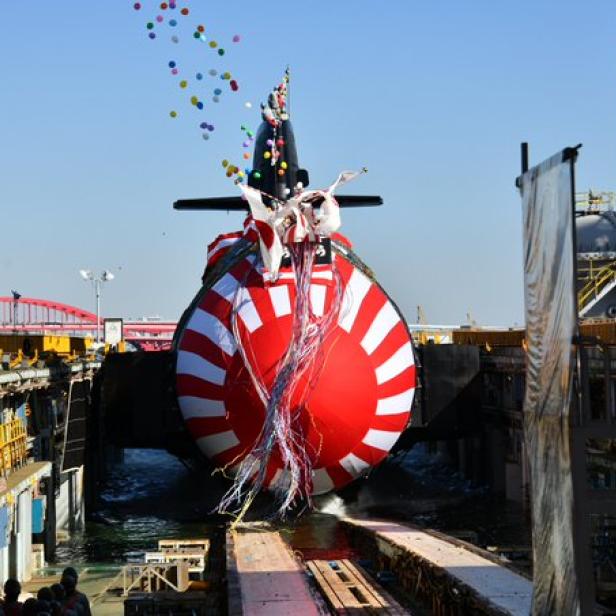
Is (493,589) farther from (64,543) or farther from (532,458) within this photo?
(64,543)

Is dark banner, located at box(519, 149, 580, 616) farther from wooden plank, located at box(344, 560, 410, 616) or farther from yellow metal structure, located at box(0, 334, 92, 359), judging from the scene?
yellow metal structure, located at box(0, 334, 92, 359)

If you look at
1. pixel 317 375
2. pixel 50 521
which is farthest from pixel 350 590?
pixel 50 521

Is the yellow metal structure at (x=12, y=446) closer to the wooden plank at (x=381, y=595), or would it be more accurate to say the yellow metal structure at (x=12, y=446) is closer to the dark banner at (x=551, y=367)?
the wooden plank at (x=381, y=595)

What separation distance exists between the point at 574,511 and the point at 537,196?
3.20 m

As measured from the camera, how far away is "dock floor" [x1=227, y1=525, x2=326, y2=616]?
1356 cm

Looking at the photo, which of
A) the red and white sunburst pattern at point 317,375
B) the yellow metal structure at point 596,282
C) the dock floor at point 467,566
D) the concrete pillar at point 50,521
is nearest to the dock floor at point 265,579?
the dock floor at point 467,566

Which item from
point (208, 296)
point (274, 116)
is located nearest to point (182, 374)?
point (208, 296)

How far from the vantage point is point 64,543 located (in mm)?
23750

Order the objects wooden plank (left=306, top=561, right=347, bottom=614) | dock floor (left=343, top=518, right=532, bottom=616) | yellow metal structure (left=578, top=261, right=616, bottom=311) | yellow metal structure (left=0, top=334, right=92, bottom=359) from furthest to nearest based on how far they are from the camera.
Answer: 1. yellow metal structure (left=578, top=261, right=616, bottom=311)
2. yellow metal structure (left=0, top=334, right=92, bottom=359)
3. wooden plank (left=306, top=561, right=347, bottom=614)
4. dock floor (left=343, top=518, right=532, bottom=616)

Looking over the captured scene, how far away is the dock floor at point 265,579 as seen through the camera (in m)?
13.6

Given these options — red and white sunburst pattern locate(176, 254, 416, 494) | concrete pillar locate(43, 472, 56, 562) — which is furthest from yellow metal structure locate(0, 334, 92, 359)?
red and white sunburst pattern locate(176, 254, 416, 494)

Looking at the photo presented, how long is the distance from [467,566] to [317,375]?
18.7 feet

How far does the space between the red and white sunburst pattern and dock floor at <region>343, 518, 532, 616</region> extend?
2.03 m

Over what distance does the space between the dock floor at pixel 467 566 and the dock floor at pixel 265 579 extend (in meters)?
2.05
